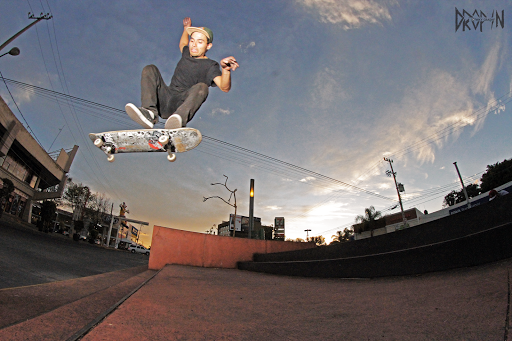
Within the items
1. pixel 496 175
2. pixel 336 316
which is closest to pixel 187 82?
pixel 336 316

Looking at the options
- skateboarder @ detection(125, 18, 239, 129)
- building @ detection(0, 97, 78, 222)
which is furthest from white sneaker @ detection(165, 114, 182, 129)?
building @ detection(0, 97, 78, 222)

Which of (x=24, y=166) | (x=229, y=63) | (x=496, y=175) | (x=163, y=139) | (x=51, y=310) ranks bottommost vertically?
(x=51, y=310)

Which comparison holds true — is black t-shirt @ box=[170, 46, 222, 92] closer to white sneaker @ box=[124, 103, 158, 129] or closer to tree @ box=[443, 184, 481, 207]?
white sneaker @ box=[124, 103, 158, 129]

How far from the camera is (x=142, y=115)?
3.32 meters

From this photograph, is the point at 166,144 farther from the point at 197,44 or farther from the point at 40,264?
the point at 40,264

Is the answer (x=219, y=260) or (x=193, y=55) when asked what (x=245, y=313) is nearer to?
(x=193, y=55)

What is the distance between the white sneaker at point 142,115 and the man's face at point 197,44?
1.23 m

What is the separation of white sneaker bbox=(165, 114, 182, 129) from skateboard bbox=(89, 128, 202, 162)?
0.18ft

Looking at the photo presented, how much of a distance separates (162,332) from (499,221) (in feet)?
13.9

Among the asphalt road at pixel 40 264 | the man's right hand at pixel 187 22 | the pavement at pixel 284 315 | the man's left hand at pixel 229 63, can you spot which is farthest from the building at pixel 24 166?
the pavement at pixel 284 315

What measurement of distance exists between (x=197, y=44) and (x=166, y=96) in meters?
0.98

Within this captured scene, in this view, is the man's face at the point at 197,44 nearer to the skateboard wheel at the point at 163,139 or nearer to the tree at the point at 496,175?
the skateboard wheel at the point at 163,139

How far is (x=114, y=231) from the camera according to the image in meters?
72.4

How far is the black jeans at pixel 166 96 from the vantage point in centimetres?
340
